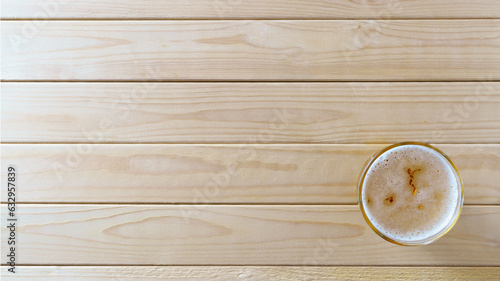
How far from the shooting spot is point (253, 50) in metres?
0.68

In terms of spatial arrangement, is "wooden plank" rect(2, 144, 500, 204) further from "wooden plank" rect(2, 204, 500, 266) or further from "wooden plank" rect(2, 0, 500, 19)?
"wooden plank" rect(2, 0, 500, 19)

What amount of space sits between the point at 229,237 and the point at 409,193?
0.96 feet

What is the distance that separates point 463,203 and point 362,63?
0.93 feet

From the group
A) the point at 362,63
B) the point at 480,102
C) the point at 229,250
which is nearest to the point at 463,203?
the point at 480,102

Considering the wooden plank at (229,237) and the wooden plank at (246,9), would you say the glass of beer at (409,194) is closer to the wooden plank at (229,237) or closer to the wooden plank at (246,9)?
the wooden plank at (229,237)

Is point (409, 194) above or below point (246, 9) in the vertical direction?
below

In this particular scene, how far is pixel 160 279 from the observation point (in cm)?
67

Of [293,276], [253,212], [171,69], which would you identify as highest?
[171,69]

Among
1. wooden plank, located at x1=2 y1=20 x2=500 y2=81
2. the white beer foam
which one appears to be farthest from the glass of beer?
wooden plank, located at x1=2 y1=20 x2=500 y2=81

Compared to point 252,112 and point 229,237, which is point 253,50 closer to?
point 252,112

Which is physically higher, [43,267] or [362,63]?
[362,63]

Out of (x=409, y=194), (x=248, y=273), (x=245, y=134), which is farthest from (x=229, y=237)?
(x=409, y=194)

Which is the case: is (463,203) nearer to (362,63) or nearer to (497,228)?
(497,228)

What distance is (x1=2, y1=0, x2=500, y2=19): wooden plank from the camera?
2.22 feet
